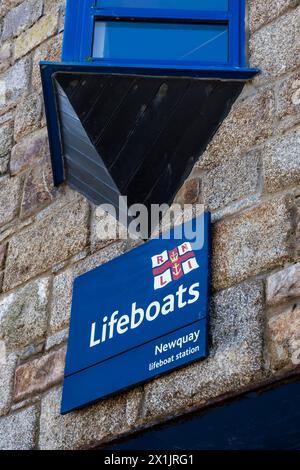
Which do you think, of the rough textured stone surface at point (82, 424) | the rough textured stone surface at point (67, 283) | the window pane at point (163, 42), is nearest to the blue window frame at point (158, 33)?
the window pane at point (163, 42)

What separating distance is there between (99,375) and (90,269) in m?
0.51

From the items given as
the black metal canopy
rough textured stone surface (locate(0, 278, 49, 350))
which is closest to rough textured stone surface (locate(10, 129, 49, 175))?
the black metal canopy

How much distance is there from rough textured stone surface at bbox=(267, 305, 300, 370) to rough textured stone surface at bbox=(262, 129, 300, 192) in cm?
50

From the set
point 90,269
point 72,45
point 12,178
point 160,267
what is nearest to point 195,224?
point 160,267

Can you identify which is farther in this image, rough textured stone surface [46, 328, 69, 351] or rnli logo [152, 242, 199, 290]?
rough textured stone surface [46, 328, 69, 351]

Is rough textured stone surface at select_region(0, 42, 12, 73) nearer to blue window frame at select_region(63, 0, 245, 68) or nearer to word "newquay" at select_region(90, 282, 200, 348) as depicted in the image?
blue window frame at select_region(63, 0, 245, 68)

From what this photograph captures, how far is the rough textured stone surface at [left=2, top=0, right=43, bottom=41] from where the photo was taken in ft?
17.9

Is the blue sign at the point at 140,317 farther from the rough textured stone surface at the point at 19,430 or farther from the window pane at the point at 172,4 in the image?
the window pane at the point at 172,4

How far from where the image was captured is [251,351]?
3.54 m

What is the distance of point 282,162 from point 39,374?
1.18 meters

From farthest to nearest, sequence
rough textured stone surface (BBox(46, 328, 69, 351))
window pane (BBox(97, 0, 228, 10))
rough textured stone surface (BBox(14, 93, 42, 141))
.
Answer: rough textured stone surface (BBox(14, 93, 42, 141)) < window pane (BBox(97, 0, 228, 10)) < rough textured stone surface (BBox(46, 328, 69, 351))

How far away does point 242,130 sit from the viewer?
13.5ft

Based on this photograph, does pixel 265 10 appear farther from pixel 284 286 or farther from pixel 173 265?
pixel 284 286

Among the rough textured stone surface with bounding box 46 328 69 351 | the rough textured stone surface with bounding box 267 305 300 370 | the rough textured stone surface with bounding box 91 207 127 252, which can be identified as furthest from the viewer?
the rough textured stone surface with bounding box 91 207 127 252
